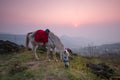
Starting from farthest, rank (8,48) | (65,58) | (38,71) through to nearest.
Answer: (8,48)
(65,58)
(38,71)

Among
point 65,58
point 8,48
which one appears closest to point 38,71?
point 65,58

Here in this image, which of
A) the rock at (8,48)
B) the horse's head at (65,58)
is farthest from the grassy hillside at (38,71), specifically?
the rock at (8,48)

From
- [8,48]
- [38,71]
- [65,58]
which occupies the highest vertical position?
[8,48]

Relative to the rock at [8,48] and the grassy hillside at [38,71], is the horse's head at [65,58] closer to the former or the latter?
the grassy hillside at [38,71]

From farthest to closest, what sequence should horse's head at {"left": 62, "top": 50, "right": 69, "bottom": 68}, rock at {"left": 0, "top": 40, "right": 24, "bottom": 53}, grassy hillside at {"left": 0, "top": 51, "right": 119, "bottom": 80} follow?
rock at {"left": 0, "top": 40, "right": 24, "bottom": 53} → horse's head at {"left": 62, "top": 50, "right": 69, "bottom": 68} → grassy hillside at {"left": 0, "top": 51, "right": 119, "bottom": 80}

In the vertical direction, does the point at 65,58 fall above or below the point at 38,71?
above

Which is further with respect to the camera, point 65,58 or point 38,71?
point 65,58

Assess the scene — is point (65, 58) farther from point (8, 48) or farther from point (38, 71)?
point (8, 48)

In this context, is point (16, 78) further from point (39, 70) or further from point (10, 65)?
point (10, 65)

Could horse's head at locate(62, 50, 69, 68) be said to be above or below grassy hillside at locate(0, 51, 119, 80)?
above

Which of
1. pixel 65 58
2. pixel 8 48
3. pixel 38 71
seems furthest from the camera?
pixel 8 48

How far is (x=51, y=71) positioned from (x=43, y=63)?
1.56 m

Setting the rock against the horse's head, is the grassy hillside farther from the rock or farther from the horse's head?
the rock

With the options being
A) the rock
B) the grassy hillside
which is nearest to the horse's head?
the grassy hillside
